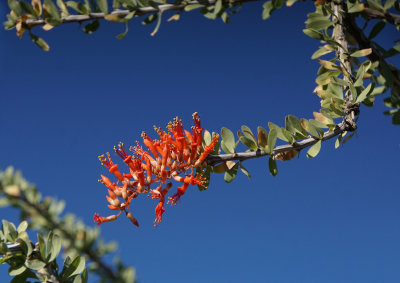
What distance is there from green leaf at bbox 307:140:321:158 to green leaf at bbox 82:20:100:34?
1.26 m

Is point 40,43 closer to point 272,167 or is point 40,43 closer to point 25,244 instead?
point 25,244

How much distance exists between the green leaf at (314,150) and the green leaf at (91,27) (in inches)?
49.4

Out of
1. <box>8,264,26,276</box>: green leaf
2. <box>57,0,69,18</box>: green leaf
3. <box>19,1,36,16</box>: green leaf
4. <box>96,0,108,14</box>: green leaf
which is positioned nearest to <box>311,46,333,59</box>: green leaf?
<box>96,0,108,14</box>: green leaf

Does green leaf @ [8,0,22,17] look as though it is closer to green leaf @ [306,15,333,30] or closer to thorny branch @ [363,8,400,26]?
green leaf @ [306,15,333,30]

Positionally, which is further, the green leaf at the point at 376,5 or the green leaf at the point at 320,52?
the green leaf at the point at 320,52

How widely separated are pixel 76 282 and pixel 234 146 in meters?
1.04

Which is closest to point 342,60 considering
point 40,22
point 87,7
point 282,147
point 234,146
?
point 282,147

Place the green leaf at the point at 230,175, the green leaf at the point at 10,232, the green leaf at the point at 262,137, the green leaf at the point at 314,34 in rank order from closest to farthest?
the green leaf at the point at 10,232
the green leaf at the point at 262,137
the green leaf at the point at 230,175
the green leaf at the point at 314,34

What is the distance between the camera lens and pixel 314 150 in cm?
208

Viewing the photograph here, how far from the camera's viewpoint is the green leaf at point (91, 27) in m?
2.08

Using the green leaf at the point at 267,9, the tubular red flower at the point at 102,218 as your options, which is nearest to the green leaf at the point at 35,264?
the tubular red flower at the point at 102,218

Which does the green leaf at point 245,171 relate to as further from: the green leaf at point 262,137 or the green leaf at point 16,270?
the green leaf at point 16,270

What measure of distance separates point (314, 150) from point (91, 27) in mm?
1298

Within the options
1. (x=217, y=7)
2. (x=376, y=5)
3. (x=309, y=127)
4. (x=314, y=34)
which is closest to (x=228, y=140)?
(x=309, y=127)
